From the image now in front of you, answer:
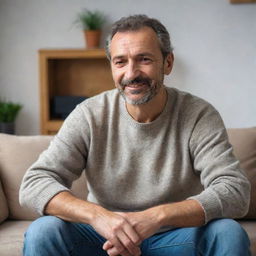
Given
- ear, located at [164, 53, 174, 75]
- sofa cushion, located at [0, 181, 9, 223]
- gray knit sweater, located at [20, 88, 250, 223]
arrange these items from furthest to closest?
sofa cushion, located at [0, 181, 9, 223]
ear, located at [164, 53, 174, 75]
gray knit sweater, located at [20, 88, 250, 223]

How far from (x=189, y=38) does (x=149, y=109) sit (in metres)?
2.33

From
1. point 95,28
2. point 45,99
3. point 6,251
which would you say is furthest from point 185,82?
point 6,251

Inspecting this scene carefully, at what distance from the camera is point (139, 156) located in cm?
156

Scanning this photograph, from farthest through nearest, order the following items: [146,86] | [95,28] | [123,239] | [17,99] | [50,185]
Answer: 1. [17,99]
2. [95,28]
3. [146,86]
4. [50,185]
5. [123,239]

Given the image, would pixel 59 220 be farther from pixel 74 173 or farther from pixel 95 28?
pixel 95 28

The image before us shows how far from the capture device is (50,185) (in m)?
1.41

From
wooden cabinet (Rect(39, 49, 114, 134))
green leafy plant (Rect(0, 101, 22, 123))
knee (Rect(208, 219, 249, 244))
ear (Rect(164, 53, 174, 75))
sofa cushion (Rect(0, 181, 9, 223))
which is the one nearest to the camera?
knee (Rect(208, 219, 249, 244))

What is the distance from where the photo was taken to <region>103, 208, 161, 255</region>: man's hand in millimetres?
1291

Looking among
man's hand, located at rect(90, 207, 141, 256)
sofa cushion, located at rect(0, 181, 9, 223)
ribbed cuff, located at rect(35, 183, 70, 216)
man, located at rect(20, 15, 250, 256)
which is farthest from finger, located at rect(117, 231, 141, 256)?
sofa cushion, located at rect(0, 181, 9, 223)

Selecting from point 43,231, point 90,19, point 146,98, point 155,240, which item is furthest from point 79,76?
point 43,231

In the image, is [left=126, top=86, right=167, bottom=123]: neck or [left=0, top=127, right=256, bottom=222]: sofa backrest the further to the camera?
[left=0, top=127, right=256, bottom=222]: sofa backrest

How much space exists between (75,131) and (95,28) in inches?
92.1

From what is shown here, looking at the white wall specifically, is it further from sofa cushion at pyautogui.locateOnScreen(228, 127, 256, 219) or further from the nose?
the nose

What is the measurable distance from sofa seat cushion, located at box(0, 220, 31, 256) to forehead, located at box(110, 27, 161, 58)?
754 mm
